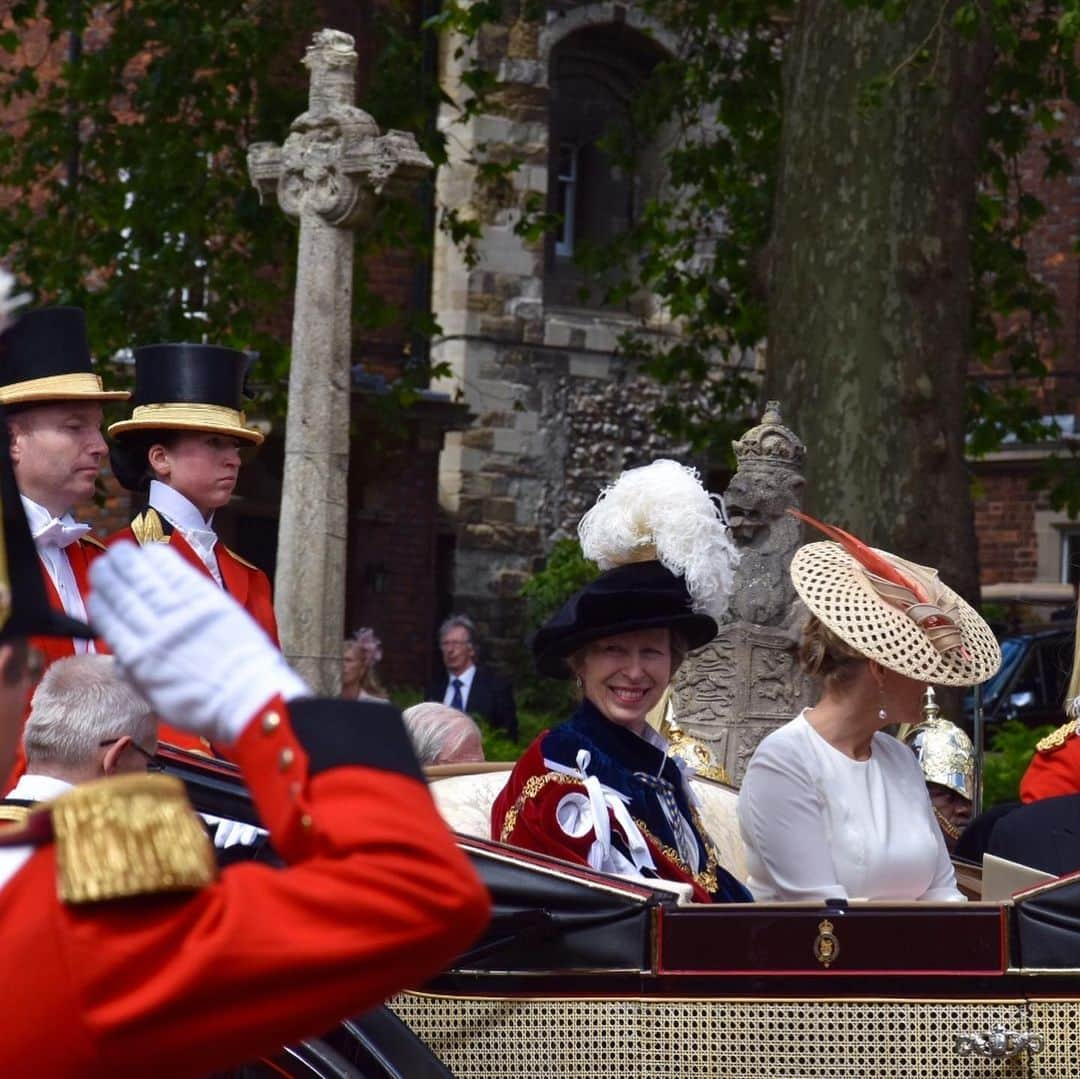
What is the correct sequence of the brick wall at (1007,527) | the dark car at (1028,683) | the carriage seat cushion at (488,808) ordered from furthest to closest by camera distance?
the brick wall at (1007,527) < the dark car at (1028,683) < the carriage seat cushion at (488,808)

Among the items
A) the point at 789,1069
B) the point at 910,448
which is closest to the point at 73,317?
the point at 789,1069

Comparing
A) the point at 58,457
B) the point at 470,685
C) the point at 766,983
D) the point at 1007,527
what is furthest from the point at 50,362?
the point at 1007,527

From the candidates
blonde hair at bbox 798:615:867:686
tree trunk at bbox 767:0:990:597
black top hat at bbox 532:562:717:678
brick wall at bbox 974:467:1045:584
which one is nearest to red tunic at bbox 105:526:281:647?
black top hat at bbox 532:562:717:678

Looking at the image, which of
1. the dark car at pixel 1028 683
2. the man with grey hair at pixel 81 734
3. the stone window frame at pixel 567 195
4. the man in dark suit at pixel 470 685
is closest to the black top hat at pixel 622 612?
the man with grey hair at pixel 81 734

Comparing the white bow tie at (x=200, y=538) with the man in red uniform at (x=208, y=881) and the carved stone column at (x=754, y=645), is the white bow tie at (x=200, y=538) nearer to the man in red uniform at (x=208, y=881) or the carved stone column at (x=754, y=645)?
the carved stone column at (x=754, y=645)

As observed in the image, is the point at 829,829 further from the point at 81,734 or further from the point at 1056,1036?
the point at 81,734

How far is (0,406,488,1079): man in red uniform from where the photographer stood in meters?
1.84

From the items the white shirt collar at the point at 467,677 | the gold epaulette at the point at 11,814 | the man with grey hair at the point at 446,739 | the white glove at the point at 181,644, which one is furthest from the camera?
the white shirt collar at the point at 467,677

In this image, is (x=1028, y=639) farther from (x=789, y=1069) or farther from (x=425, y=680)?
(x=789, y=1069)

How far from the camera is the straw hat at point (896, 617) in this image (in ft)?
15.0

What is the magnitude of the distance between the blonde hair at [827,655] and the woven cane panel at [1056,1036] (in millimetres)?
826

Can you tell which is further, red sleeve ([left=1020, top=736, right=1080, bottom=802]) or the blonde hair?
red sleeve ([left=1020, top=736, right=1080, bottom=802])

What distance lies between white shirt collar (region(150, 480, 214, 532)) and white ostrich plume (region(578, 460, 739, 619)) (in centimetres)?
105

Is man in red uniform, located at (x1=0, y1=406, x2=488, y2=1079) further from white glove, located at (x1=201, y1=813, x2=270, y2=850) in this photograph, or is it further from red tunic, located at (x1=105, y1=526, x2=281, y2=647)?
red tunic, located at (x1=105, y1=526, x2=281, y2=647)
